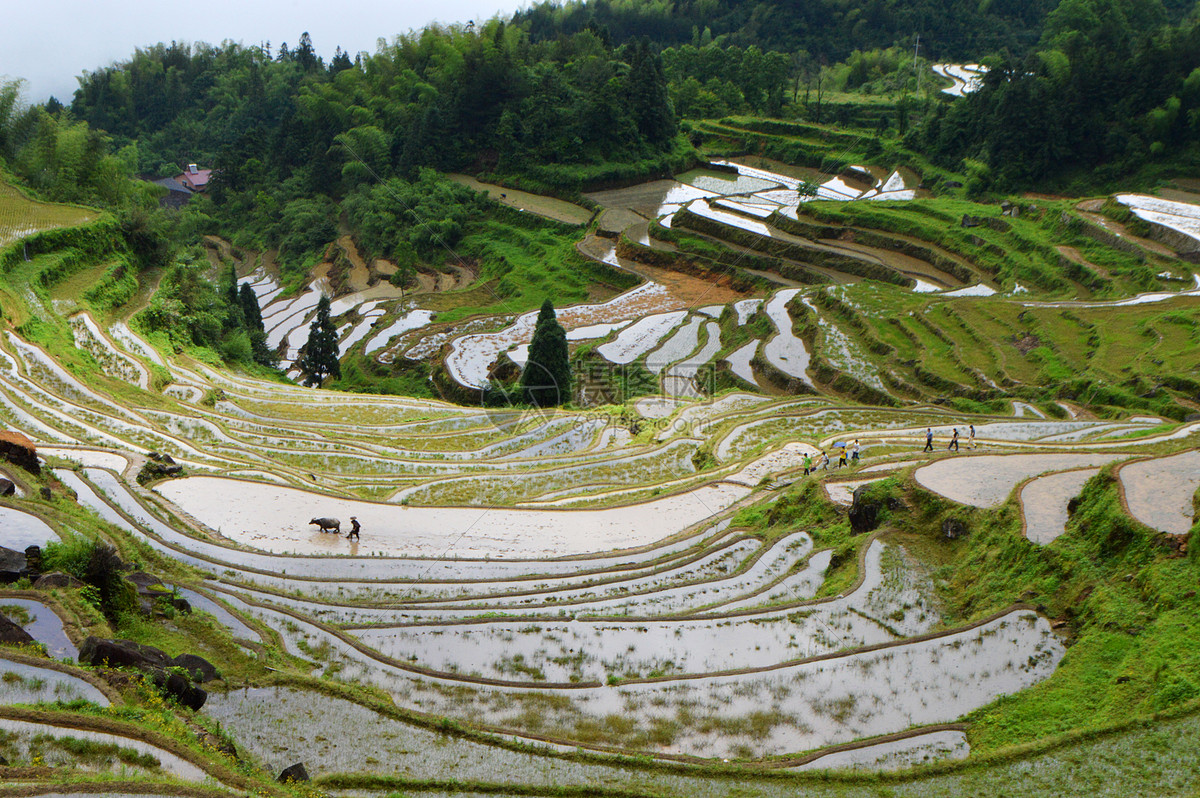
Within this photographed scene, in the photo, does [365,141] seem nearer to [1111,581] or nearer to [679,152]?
[679,152]

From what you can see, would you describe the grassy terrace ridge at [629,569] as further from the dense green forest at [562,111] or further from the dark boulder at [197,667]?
the dense green forest at [562,111]

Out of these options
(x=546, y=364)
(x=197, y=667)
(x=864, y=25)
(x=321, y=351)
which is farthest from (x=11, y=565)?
(x=864, y=25)

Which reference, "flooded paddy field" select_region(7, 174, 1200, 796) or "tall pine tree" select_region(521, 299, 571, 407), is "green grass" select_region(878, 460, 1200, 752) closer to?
"flooded paddy field" select_region(7, 174, 1200, 796)

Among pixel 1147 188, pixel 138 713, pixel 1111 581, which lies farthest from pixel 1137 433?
pixel 1147 188

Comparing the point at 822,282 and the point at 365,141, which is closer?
the point at 822,282

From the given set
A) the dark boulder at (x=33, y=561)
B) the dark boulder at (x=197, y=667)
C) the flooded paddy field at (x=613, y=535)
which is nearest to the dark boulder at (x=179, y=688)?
the flooded paddy field at (x=613, y=535)

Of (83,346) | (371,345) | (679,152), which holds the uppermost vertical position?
(679,152)

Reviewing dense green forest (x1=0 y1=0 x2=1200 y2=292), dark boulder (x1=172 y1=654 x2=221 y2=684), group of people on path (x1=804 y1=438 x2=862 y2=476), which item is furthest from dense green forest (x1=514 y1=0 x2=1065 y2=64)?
dark boulder (x1=172 y1=654 x2=221 y2=684)

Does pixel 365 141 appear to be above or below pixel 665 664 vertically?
above
